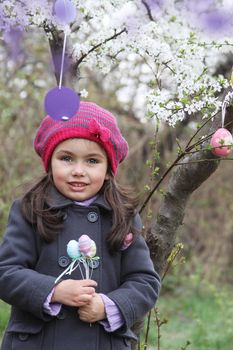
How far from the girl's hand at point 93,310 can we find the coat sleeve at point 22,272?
12 centimetres

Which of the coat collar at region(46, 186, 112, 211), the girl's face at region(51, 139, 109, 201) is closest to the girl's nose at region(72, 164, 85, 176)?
the girl's face at region(51, 139, 109, 201)

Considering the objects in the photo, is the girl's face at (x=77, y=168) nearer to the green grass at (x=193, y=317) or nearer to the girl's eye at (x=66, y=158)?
the girl's eye at (x=66, y=158)

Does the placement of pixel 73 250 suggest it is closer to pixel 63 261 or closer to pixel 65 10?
pixel 63 261

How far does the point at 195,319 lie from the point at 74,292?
120 inches

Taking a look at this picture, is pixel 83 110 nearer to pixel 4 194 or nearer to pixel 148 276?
pixel 148 276

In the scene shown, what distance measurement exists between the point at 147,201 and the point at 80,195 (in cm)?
56

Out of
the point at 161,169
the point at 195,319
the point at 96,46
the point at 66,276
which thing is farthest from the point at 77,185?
the point at 161,169

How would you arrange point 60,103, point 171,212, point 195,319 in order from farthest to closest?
point 195,319 < point 171,212 < point 60,103

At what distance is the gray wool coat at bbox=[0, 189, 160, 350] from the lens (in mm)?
2252

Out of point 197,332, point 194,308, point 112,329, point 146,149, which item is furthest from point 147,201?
point 146,149

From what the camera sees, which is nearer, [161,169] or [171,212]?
[171,212]

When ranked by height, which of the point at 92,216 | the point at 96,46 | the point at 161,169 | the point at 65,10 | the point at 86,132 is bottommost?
the point at 92,216

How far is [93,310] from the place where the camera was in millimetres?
2244

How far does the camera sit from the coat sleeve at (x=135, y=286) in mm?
2320
